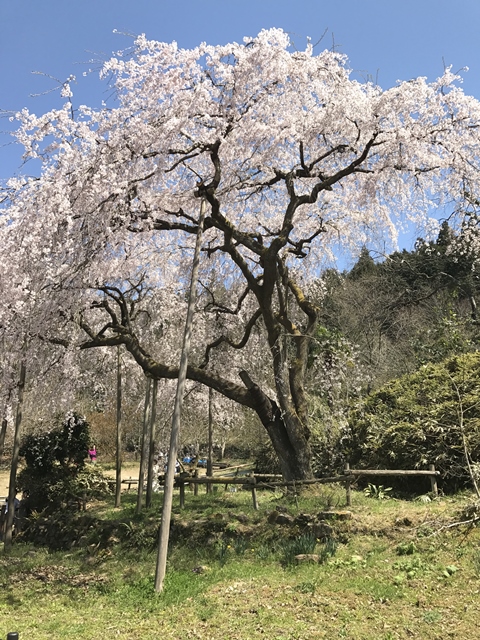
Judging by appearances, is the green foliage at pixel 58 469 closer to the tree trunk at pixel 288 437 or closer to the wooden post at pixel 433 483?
the tree trunk at pixel 288 437

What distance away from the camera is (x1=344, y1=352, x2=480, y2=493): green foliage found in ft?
28.4

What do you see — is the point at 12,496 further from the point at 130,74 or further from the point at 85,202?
the point at 130,74

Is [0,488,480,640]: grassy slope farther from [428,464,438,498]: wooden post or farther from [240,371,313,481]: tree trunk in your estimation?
[240,371,313,481]: tree trunk

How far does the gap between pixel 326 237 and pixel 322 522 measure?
7285mm

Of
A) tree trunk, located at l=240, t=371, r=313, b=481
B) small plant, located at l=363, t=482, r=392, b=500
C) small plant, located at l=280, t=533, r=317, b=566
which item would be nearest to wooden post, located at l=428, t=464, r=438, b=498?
small plant, located at l=363, t=482, r=392, b=500

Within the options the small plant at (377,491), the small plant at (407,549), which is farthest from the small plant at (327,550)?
the small plant at (377,491)

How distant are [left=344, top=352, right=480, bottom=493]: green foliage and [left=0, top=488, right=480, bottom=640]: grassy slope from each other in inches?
43.4

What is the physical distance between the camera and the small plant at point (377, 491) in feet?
29.8

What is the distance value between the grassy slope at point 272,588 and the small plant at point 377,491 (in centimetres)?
97

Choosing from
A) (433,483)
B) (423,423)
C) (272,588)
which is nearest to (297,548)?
(272,588)

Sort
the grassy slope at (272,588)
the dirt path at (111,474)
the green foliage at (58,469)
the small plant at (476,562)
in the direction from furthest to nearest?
the dirt path at (111,474) → the green foliage at (58,469) → the small plant at (476,562) → the grassy slope at (272,588)

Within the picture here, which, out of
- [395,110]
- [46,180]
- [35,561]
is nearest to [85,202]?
[46,180]

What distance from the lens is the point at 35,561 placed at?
28.1 ft

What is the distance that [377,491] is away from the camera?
370 inches
